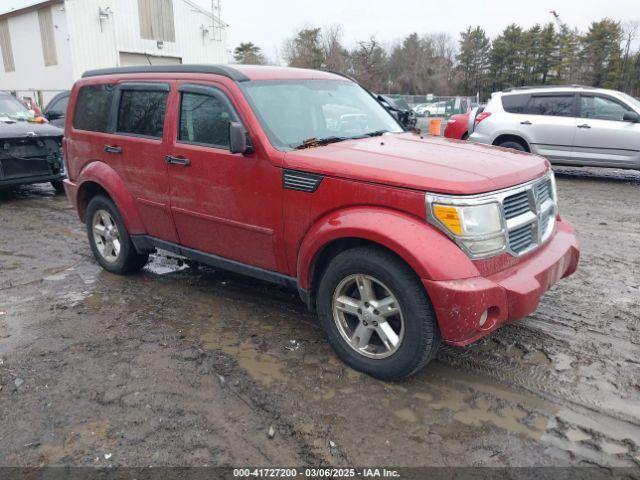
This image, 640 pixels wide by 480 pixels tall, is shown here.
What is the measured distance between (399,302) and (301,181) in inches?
40.6

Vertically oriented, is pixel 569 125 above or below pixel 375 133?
below

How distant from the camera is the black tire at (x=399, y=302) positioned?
3029mm

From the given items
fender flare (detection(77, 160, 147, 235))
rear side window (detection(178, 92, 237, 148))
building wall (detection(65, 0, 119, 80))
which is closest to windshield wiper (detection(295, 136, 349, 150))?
rear side window (detection(178, 92, 237, 148))

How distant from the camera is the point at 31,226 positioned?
7309mm

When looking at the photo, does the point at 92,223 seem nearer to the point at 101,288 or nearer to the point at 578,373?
the point at 101,288

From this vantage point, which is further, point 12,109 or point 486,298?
point 12,109

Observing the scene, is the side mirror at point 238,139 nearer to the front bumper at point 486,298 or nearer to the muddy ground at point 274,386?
the muddy ground at point 274,386

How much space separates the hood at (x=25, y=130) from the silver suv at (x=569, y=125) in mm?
8219

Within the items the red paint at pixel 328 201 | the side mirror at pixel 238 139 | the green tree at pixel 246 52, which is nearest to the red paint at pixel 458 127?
the red paint at pixel 328 201

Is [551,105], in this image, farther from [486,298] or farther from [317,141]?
[486,298]

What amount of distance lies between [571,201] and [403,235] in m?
6.65

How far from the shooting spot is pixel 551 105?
10.4 metres

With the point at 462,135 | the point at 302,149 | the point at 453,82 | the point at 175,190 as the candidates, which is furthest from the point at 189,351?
the point at 453,82

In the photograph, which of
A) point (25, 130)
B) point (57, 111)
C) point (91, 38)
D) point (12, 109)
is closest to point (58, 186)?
point (25, 130)
